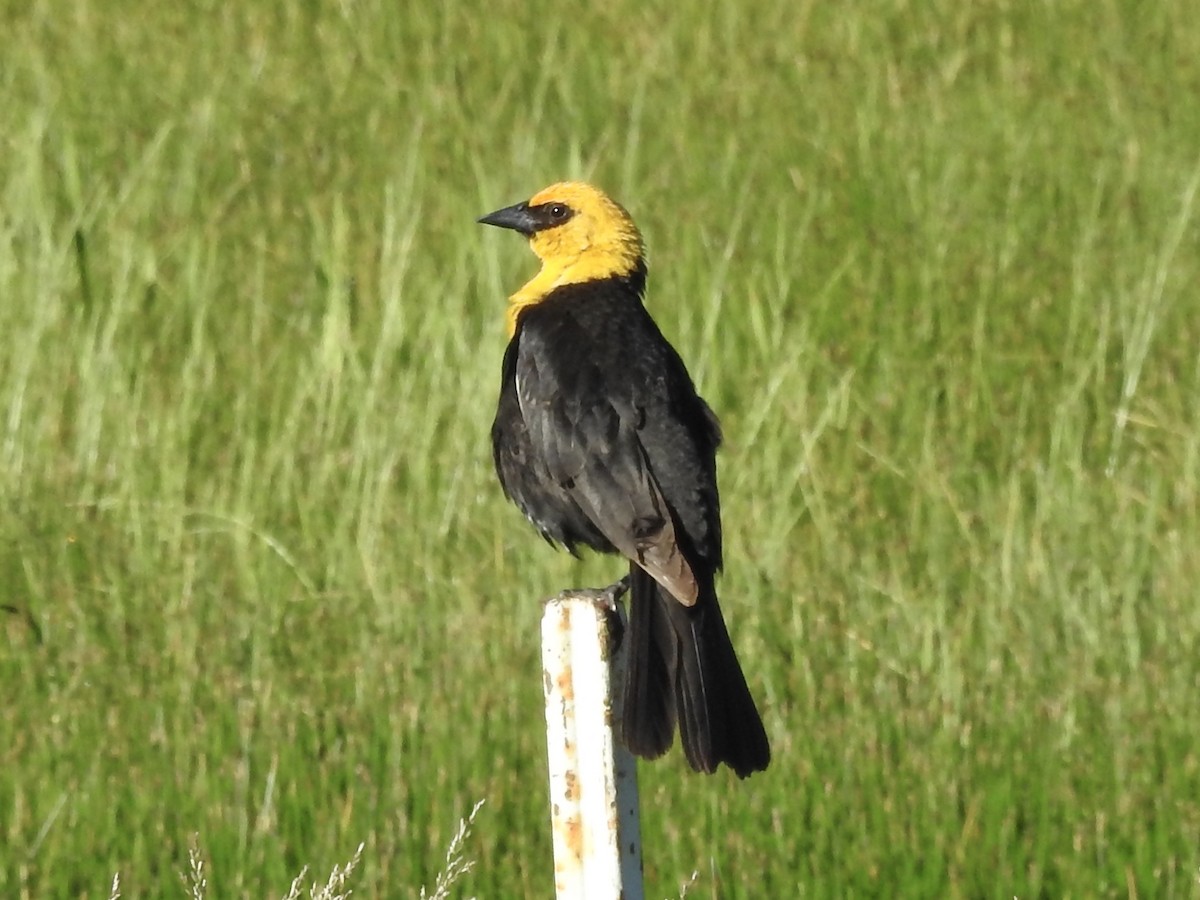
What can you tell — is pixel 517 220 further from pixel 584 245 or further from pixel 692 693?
pixel 692 693

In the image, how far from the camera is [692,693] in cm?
355

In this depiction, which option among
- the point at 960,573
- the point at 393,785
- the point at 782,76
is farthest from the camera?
the point at 782,76

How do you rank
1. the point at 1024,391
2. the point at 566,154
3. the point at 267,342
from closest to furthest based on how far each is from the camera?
the point at 1024,391 → the point at 267,342 → the point at 566,154

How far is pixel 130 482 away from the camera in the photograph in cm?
612

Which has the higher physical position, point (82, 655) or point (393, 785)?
point (82, 655)

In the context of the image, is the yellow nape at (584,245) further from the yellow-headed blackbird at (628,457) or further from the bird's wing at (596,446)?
the bird's wing at (596,446)

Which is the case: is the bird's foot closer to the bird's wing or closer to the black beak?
the bird's wing

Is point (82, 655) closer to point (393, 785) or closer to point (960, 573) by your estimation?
point (393, 785)

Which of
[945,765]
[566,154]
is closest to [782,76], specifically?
[566,154]

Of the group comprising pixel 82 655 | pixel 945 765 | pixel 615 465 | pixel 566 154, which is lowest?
pixel 945 765

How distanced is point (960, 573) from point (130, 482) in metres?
2.37

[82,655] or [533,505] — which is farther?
[82,655]

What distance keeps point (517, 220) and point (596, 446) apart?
924 mm

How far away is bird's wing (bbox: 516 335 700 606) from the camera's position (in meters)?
4.02
